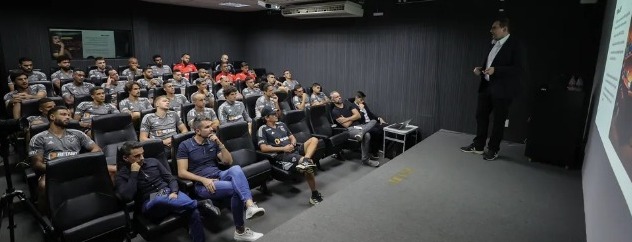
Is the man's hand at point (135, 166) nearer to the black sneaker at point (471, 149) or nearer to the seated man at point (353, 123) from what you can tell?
the seated man at point (353, 123)

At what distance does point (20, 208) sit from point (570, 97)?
5360 mm

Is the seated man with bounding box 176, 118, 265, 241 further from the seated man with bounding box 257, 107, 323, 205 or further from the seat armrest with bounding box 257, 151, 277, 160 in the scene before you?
the seated man with bounding box 257, 107, 323, 205

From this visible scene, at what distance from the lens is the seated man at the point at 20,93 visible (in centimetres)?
457

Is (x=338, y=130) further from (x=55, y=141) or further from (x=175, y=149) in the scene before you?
(x=55, y=141)

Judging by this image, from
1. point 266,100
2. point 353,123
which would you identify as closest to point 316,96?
point 353,123

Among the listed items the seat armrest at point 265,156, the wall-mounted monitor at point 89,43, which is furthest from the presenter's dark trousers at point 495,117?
the wall-mounted monitor at point 89,43

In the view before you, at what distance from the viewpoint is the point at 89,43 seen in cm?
760

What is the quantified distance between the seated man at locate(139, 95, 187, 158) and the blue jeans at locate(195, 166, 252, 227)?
116 centimetres

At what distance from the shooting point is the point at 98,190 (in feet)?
8.59

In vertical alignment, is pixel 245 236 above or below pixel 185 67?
below

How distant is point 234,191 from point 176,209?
52 cm

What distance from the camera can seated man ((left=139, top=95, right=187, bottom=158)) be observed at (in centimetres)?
400

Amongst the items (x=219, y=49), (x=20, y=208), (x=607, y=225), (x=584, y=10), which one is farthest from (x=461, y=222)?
(x=219, y=49)

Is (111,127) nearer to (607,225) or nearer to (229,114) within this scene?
(229,114)
